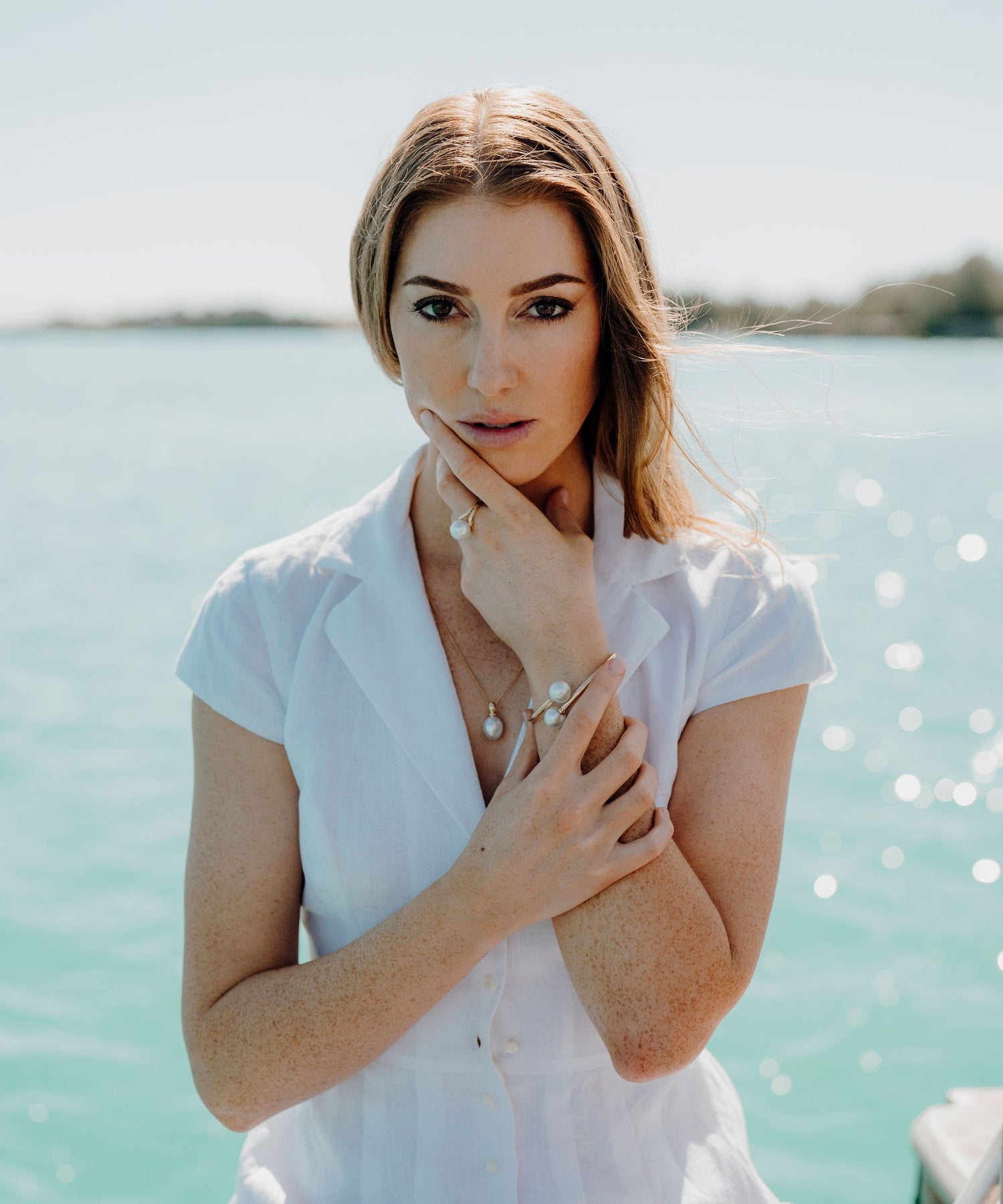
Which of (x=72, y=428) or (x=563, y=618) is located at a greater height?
(x=563, y=618)

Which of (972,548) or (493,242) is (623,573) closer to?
(493,242)

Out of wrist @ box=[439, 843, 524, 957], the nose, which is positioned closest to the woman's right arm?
wrist @ box=[439, 843, 524, 957]

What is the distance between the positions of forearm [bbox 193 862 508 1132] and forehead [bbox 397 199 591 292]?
77cm

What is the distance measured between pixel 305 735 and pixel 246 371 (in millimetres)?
38646

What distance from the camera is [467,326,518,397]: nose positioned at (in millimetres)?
1541

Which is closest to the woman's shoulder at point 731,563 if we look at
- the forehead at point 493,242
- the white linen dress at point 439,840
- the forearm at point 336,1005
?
the white linen dress at point 439,840

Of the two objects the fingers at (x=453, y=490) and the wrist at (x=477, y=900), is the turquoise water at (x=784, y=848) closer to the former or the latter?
the fingers at (x=453, y=490)

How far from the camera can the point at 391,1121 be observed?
1555 millimetres

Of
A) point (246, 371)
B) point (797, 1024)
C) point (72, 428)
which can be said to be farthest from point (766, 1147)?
point (246, 371)

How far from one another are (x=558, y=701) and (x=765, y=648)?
0.34 meters

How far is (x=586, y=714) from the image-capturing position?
1429mm

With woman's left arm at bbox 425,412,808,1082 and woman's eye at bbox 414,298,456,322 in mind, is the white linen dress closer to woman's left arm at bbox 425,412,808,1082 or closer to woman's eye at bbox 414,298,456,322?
woman's left arm at bbox 425,412,808,1082

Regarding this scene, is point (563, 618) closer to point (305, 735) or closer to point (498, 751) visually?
point (498, 751)

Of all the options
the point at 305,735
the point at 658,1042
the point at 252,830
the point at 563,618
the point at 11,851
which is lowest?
the point at 11,851
